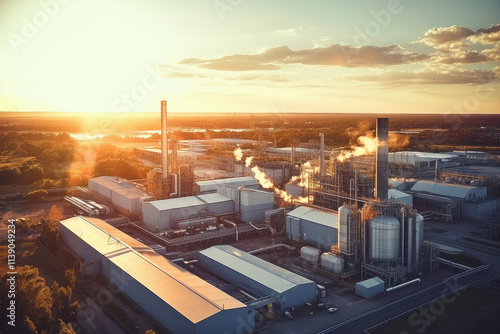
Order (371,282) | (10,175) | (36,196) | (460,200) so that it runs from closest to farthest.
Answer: (371,282) → (460,200) → (36,196) → (10,175)

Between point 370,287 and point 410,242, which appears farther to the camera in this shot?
point 410,242

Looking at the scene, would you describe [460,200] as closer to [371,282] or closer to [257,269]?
[371,282]

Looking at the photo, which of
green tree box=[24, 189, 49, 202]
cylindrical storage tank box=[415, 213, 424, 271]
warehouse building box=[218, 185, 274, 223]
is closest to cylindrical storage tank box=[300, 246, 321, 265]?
cylindrical storage tank box=[415, 213, 424, 271]

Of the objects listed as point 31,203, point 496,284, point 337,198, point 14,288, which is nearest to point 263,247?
point 337,198

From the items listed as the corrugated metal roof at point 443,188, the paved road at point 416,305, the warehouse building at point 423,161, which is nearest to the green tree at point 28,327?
the paved road at point 416,305

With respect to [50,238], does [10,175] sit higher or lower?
higher

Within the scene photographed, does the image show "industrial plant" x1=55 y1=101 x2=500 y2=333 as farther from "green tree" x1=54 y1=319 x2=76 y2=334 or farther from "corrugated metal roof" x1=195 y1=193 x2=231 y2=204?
"green tree" x1=54 y1=319 x2=76 y2=334

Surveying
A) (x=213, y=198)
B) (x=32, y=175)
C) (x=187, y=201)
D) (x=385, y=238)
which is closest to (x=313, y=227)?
(x=385, y=238)
